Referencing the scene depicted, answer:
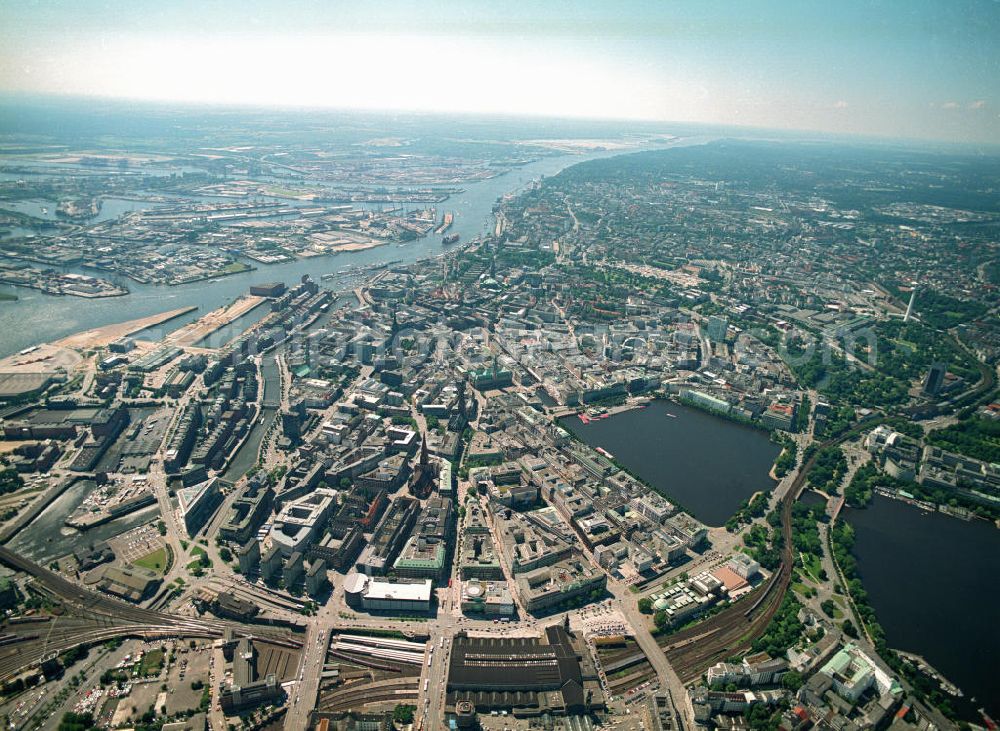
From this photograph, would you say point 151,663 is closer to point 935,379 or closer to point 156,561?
point 156,561

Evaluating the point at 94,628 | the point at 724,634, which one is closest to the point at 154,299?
the point at 94,628

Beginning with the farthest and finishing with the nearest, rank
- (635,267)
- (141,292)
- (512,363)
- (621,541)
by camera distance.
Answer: (635,267) < (141,292) < (512,363) < (621,541)

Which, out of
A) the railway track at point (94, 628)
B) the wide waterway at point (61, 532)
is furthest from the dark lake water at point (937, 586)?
the wide waterway at point (61, 532)

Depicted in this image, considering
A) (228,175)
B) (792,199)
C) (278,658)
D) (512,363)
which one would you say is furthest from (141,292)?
(792,199)

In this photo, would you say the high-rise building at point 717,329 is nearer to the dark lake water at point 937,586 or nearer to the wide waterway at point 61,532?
the dark lake water at point 937,586

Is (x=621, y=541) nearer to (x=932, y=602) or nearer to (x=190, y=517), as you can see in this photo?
(x=932, y=602)

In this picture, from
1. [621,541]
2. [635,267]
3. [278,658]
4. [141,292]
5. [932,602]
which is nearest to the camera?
[278,658]
